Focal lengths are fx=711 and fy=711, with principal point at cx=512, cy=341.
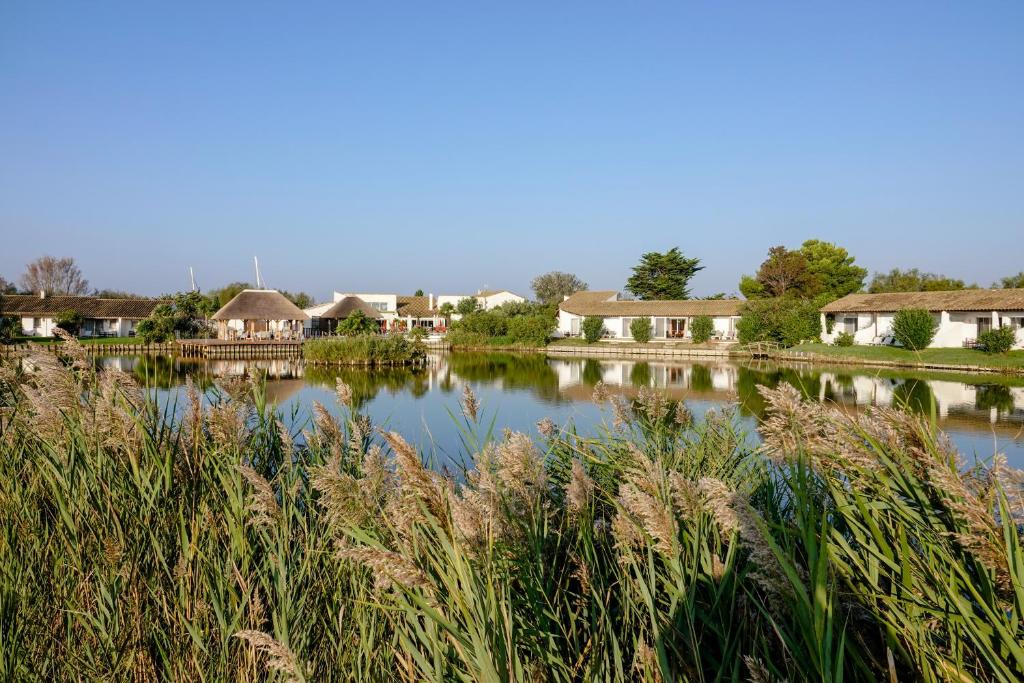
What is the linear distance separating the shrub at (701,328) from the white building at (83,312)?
45.1 metres

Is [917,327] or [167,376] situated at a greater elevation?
[917,327]

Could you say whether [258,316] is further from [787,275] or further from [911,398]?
[911,398]

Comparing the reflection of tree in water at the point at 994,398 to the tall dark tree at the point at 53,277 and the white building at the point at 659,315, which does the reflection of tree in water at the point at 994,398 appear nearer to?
the white building at the point at 659,315

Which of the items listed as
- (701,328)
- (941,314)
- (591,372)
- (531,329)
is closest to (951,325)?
(941,314)

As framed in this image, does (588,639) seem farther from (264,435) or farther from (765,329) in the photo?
(765,329)

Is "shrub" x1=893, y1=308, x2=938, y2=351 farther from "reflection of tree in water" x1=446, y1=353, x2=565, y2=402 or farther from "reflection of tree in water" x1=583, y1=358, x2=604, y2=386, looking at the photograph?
"reflection of tree in water" x1=446, y1=353, x2=565, y2=402

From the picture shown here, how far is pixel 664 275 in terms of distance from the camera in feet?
233

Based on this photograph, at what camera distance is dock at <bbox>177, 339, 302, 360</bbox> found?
4659 cm

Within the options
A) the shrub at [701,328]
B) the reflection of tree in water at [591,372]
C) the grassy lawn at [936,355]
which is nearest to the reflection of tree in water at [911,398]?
the grassy lawn at [936,355]

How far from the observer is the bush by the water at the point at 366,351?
3912 cm

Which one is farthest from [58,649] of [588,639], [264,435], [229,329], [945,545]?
[229,329]

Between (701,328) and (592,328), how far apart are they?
7864 millimetres

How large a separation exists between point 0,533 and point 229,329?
56867mm

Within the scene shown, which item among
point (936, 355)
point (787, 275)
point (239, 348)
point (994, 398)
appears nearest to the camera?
point (994, 398)
